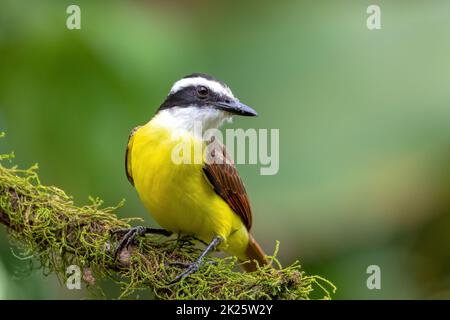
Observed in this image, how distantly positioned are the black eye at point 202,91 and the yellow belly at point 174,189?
28cm

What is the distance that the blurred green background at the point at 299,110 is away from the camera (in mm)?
5277

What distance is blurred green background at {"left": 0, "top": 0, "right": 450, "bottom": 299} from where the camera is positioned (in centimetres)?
528

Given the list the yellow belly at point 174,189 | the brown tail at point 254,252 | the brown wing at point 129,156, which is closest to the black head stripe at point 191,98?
the yellow belly at point 174,189

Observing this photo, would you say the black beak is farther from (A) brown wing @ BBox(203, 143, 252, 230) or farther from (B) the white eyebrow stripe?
(A) brown wing @ BBox(203, 143, 252, 230)

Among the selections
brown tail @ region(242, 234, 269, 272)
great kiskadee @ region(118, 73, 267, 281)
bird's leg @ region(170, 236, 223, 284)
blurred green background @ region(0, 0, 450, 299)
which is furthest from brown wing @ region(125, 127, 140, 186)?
brown tail @ region(242, 234, 269, 272)

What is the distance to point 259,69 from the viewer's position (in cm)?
571

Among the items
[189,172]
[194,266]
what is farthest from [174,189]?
[194,266]

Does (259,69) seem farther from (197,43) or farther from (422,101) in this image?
(422,101)

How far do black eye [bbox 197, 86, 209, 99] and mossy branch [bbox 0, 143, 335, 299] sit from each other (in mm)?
958

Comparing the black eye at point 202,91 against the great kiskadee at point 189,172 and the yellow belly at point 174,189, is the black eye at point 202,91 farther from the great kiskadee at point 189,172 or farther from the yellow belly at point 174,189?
the yellow belly at point 174,189

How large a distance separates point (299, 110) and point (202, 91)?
3.51 ft

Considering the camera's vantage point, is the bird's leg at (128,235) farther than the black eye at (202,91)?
No

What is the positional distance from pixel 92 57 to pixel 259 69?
1244 millimetres
